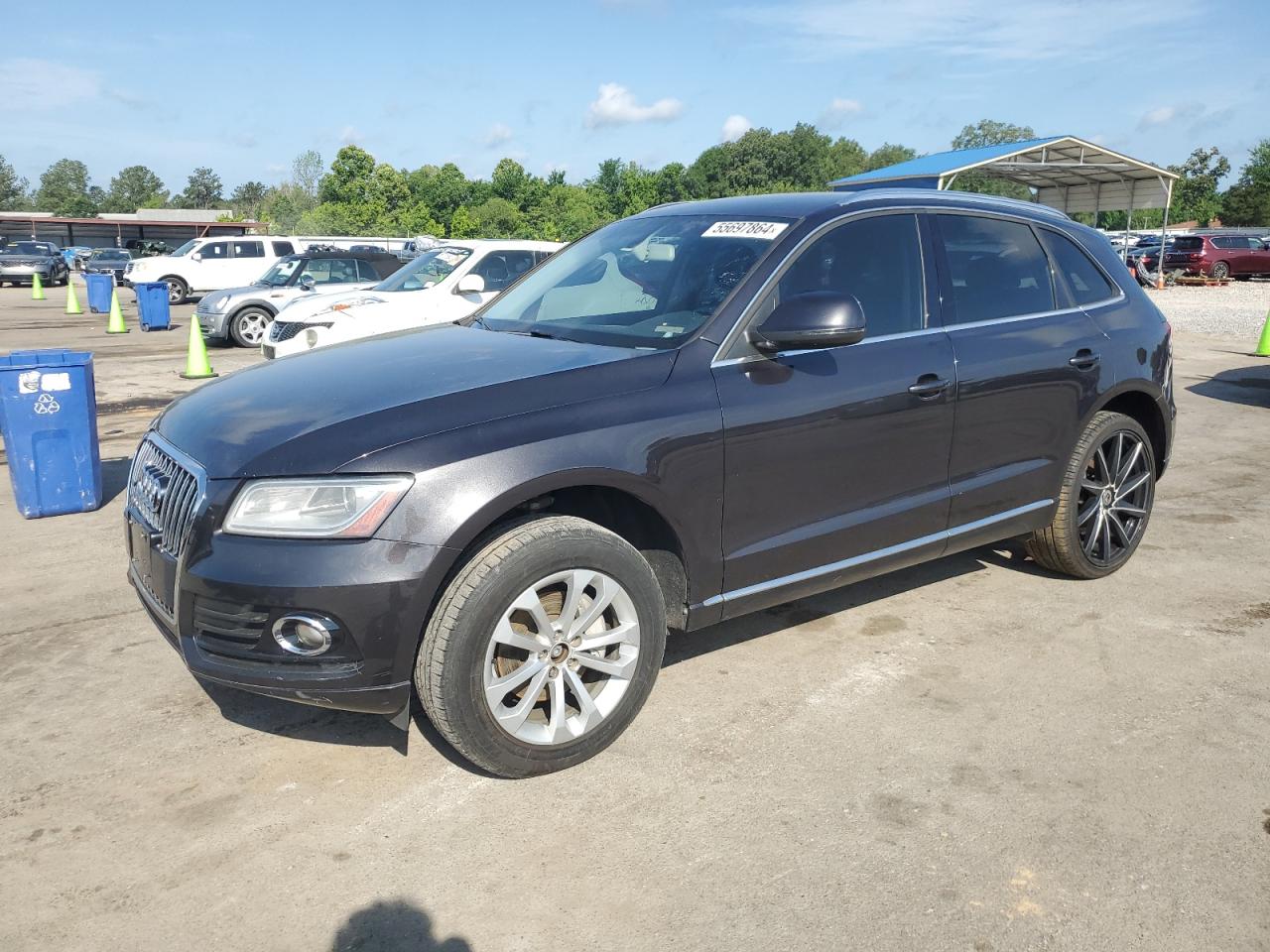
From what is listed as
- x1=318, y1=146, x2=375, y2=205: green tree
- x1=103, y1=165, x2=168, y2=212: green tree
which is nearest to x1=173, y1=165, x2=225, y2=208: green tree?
x1=103, y1=165, x2=168, y2=212: green tree

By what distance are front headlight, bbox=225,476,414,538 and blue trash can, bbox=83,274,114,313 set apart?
2398cm

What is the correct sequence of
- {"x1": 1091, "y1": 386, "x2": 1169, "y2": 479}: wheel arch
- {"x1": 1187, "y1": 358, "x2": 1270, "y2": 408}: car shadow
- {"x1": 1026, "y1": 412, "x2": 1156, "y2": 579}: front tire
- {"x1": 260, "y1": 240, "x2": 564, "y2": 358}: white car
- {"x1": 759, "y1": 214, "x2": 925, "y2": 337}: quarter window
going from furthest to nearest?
{"x1": 1187, "y1": 358, "x2": 1270, "y2": 408}: car shadow
{"x1": 260, "y1": 240, "x2": 564, "y2": 358}: white car
{"x1": 1091, "y1": 386, "x2": 1169, "y2": 479}: wheel arch
{"x1": 1026, "y1": 412, "x2": 1156, "y2": 579}: front tire
{"x1": 759, "y1": 214, "x2": 925, "y2": 337}: quarter window

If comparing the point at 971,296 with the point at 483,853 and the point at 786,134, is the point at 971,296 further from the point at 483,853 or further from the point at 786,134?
the point at 786,134

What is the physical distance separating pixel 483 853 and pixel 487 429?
1.22m

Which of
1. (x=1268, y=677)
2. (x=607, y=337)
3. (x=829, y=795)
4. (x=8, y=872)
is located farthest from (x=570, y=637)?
(x=1268, y=677)

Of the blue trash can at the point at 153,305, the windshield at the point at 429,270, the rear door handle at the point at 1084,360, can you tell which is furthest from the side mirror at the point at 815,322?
the blue trash can at the point at 153,305

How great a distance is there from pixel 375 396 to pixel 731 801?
1.70 meters

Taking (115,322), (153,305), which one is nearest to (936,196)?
(153,305)

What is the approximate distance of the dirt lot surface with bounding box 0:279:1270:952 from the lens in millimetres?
2609

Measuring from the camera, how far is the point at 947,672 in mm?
4078

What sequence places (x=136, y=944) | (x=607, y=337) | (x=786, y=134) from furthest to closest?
(x=786, y=134) < (x=607, y=337) < (x=136, y=944)

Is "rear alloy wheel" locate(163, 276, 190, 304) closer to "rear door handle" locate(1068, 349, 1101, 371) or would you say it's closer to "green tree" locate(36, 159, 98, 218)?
"rear door handle" locate(1068, 349, 1101, 371)

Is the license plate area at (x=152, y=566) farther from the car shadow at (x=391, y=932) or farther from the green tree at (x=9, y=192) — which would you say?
the green tree at (x=9, y=192)

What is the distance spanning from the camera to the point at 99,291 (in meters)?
25.2
